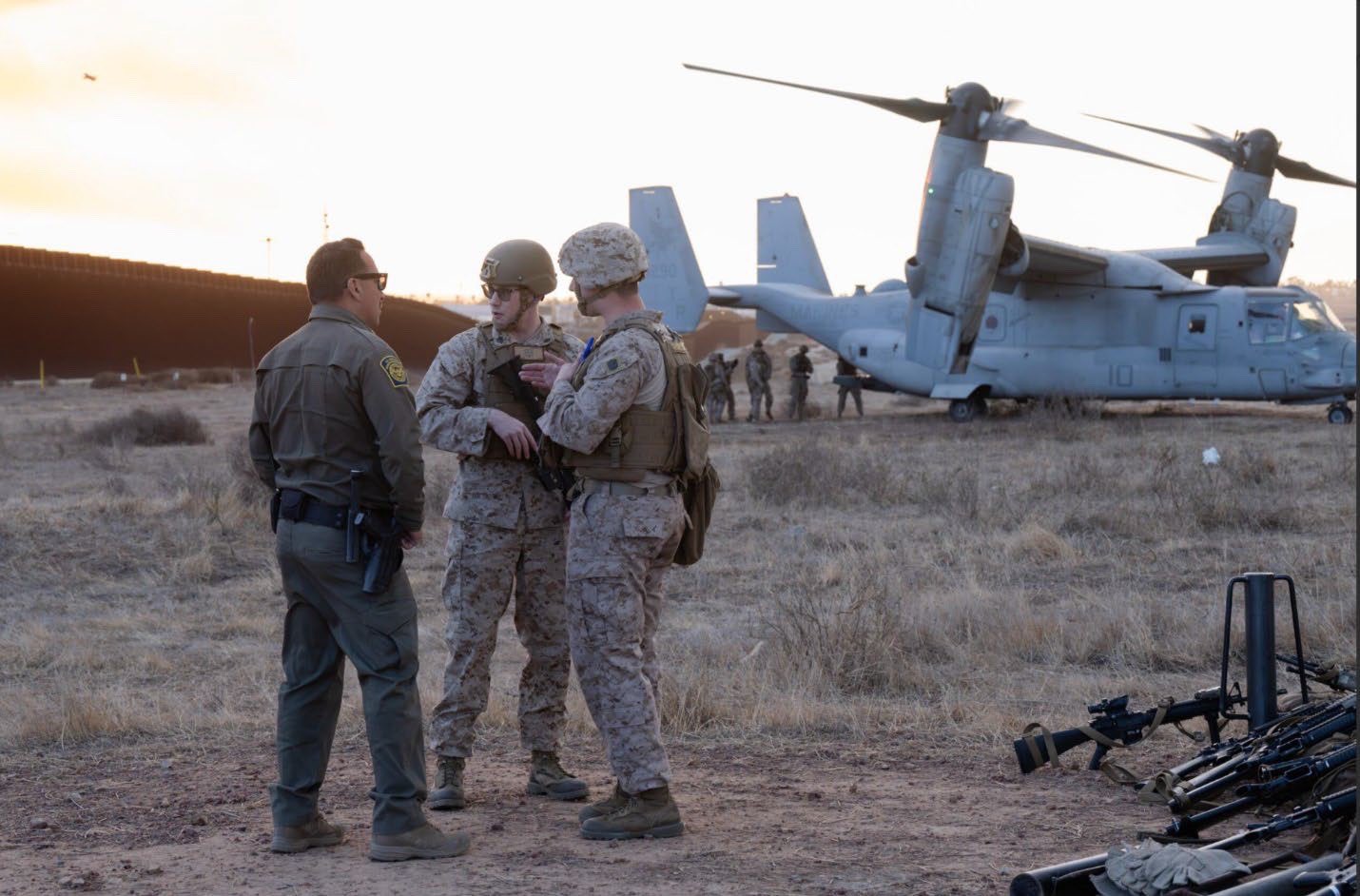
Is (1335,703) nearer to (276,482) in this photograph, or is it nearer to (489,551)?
(489,551)

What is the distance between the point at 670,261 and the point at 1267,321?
11643mm

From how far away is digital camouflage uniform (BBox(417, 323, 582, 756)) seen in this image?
5.23 metres

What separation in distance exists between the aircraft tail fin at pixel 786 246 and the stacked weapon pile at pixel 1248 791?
27547 millimetres

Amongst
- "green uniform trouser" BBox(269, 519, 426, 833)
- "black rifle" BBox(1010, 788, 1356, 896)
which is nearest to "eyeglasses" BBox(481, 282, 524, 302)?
"green uniform trouser" BBox(269, 519, 426, 833)

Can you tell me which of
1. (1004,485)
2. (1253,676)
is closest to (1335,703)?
(1253,676)

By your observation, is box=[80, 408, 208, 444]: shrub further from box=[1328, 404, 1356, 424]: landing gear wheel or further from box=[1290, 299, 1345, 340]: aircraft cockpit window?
box=[1328, 404, 1356, 424]: landing gear wheel

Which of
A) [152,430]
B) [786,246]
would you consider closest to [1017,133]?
[786,246]

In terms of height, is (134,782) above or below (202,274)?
below

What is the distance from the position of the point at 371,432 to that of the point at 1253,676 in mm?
3252

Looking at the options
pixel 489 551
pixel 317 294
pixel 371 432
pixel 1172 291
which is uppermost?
pixel 1172 291

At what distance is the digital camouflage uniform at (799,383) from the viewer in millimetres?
29203

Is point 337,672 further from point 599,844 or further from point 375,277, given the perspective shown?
point 375,277

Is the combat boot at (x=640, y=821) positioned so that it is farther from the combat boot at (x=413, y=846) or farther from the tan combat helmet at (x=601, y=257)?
the tan combat helmet at (x=601, y=257)

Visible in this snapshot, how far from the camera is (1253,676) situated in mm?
5375
